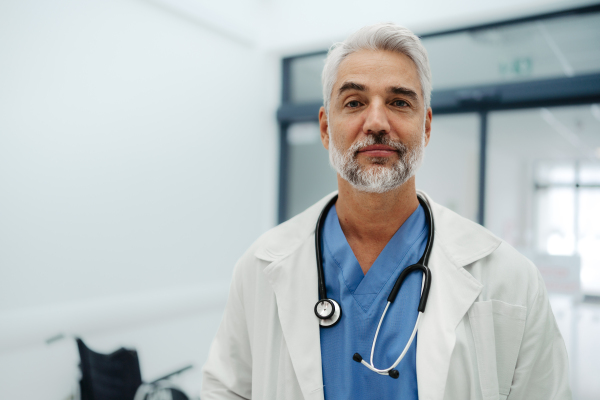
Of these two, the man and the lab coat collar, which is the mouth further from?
the lab coat collar

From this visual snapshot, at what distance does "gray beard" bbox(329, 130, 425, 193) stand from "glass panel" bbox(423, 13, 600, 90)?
6.14ft

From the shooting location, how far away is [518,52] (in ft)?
8.18

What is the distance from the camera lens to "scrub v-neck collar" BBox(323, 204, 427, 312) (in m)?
1.04

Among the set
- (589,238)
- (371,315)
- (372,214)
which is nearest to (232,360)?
(371,315)

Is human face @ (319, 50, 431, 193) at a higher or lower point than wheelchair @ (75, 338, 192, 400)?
higher

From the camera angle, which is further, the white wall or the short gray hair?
the white wall

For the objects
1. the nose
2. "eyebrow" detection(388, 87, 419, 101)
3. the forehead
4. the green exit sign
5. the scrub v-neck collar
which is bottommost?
the scrub v-neck collar

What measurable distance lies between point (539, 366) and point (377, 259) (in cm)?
40

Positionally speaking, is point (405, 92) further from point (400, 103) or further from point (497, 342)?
point (497, 342)

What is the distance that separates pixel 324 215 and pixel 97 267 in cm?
148

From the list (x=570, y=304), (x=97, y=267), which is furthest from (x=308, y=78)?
(x=570, y=304)

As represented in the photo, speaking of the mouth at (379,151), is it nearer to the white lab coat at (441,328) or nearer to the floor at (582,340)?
the white lab coat at (441,328)

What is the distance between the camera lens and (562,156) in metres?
2.44

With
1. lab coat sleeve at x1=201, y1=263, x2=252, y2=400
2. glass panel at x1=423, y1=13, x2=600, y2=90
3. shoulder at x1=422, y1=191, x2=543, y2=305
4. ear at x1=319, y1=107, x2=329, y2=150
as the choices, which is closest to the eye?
ear at x1=319, y1=107, x2=329, y2=150
